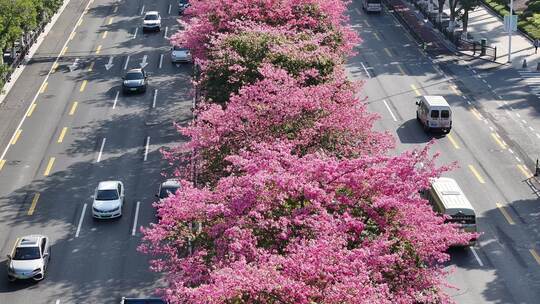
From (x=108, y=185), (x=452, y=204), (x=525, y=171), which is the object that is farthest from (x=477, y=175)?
(x=108, y=185)

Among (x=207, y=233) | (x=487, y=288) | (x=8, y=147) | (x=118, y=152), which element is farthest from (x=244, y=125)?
(x=8, y=147)

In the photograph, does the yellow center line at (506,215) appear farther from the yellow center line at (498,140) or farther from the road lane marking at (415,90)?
the road lane marking at (415,90)

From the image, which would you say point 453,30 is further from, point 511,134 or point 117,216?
point 117,216

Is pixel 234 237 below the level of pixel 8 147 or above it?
above

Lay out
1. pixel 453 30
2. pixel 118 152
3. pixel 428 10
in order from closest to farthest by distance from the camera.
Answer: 1. pixel 118 152
2. pixel 453 30
3. pixel 428 10

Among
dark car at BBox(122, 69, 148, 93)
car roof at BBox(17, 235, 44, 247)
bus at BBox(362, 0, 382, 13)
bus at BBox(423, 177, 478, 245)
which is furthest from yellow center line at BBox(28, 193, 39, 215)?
bus at BBox(362, 0, 382, 13)

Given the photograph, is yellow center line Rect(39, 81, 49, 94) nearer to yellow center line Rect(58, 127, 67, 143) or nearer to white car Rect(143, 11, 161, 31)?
yellow center line Rect(58, 127, 67, 143)

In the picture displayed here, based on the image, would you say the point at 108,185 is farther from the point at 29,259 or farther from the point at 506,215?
the point at 506,215

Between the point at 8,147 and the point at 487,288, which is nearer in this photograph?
the point at 487,288
